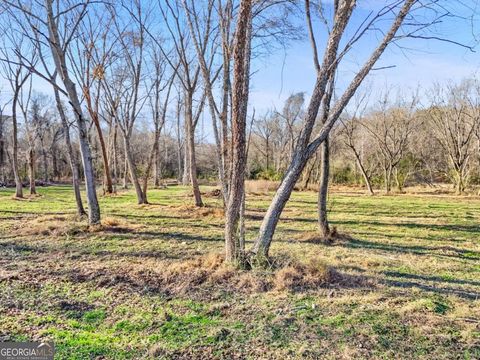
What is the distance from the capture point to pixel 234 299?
11.7ft

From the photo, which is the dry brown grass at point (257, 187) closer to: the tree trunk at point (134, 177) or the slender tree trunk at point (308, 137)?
the tree trunk at point (134, 177)

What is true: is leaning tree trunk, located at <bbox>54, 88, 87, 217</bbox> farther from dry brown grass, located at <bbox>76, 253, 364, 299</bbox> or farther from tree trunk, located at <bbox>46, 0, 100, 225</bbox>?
dry brown grass, located at <bbox>76, 253, 364, 299</bbox>

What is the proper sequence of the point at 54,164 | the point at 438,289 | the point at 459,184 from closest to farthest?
the point at 438,289, the point at 459,184, the point at 54,164

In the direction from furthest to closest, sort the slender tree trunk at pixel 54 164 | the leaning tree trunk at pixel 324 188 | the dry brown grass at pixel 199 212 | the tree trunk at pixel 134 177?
the slender tree trunk at pixel 54 164 < the tree trunk at pixel 134 177 < the dry brown grass at pixel 199 212 < the leaning tree trunk at pixel 324 188

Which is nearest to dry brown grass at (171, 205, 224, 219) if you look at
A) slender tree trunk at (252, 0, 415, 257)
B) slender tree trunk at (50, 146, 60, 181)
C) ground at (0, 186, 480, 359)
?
ground at (0, 186, 480, 359)

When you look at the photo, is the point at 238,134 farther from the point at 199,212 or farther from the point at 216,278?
the point at 199,212

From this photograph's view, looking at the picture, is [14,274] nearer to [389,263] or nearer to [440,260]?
[389,263]

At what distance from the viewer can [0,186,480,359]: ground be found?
8.64 feet

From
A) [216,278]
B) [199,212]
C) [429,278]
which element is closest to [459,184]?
[199,212]

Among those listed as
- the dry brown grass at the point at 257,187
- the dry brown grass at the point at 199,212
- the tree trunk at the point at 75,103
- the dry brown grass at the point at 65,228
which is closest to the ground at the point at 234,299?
the dry brown grass at the point at 65,228

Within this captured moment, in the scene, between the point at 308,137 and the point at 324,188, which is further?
the point at 324,188

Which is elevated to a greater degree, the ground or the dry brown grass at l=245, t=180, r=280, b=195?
the dry brown grass at l=245, t=180, r=280, b=195

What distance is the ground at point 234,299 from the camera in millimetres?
2635

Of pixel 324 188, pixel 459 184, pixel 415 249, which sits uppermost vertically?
pixel 324 188
